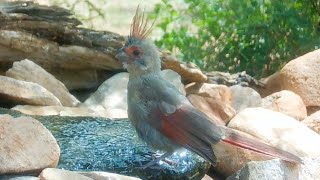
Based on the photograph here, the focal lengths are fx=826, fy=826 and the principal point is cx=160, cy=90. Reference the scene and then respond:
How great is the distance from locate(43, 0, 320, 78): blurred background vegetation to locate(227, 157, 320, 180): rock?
3555 millimetres

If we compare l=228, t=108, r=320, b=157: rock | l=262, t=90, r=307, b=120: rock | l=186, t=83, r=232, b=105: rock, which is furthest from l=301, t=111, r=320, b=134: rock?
l=186, t=83, r=232, b=105: rock

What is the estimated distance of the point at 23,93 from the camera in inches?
252

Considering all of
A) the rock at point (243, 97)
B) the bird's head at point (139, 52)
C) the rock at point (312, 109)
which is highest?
the bird's head at point (139, 52)

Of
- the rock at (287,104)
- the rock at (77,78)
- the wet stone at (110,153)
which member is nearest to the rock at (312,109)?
the rock at (287,104)

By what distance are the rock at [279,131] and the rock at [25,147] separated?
1.93 metres

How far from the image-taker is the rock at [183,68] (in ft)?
24.1

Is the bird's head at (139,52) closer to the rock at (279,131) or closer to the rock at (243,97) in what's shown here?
the rock at (279,131)

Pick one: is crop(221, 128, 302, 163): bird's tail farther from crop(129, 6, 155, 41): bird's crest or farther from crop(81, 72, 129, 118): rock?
crop(81, 72, 129, 118): rock

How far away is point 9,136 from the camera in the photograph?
175 inches

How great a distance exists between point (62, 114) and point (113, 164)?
4.56ft

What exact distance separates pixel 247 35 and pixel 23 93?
3327 millimetres

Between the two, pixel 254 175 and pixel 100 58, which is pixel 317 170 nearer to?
pixel 254 175

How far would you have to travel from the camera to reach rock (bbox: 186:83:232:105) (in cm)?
722

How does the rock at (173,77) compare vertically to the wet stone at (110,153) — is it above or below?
below
